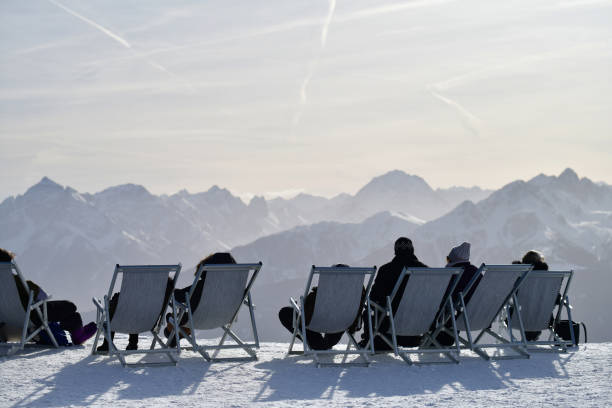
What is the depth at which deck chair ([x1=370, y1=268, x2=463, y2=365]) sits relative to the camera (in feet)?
28.2

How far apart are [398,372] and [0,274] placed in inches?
180

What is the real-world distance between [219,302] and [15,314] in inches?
96.9

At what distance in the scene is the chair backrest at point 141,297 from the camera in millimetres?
8438

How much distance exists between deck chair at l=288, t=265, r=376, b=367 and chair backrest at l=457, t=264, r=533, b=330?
4.13ft

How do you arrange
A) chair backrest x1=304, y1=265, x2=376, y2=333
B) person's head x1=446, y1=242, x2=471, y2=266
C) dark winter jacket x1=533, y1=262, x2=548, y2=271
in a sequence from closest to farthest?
chair backrest x1=304, y1=265, x2=376, y2=333
person's head x1=446, y1=242, x2=471, y2=266
dark winter jacket x1=533, y1=262, x2=548, y2=271

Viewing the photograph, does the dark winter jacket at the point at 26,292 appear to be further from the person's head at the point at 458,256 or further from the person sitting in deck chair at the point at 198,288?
the person's head at the point at 458,256

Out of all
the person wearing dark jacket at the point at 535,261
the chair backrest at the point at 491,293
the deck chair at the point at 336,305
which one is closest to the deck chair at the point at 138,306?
the deck chair at the point at 336,305

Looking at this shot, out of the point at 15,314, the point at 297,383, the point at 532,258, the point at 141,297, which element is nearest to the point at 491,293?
the point at 532,258

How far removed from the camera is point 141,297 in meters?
8.65

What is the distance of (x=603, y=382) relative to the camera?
7770 millimetres

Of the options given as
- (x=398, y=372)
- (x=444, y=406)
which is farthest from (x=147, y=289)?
(x=444, y=406)

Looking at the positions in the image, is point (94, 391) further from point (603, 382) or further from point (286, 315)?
point (603, 382)

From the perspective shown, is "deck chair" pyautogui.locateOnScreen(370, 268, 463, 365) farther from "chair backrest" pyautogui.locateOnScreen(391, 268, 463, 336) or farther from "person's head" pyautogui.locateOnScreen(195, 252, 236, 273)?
"person's head" pyautogui.locateOnScreen(195, 252, 236, 273)

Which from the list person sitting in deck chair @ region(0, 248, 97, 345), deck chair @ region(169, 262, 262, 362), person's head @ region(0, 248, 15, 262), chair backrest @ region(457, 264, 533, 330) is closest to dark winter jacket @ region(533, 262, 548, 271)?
chair backrest @ region(457, 264, 533, 330)
